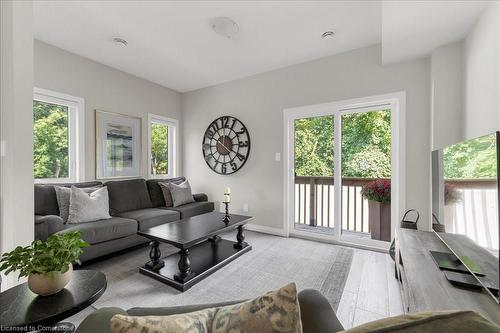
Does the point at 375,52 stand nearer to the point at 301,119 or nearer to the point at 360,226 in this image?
the point at 301,119

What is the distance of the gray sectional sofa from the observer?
7.59 ft

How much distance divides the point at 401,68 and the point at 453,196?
203 centimetres

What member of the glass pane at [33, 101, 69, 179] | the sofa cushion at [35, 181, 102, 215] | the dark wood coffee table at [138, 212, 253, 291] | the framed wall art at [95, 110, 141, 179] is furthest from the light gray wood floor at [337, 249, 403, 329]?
the glass pane at [33, 101, 69, 179]

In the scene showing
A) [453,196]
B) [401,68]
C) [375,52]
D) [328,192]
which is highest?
[375,52]

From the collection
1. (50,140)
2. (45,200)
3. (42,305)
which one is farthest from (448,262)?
(50,140)

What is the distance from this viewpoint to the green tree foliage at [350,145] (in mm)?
2902

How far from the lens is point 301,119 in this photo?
345 cm

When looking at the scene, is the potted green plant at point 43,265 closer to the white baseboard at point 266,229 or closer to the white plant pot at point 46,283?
the white plant pot at point 46,283

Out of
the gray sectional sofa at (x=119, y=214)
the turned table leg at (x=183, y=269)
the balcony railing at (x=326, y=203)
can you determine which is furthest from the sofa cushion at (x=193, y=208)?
the balcony railing at (x=326, y=203)

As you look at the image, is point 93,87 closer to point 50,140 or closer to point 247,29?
point 50,140

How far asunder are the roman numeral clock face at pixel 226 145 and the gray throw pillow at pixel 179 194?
0.70m

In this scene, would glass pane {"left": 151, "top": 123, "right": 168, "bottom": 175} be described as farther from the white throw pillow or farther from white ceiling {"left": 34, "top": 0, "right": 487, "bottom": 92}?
the white throw pillow

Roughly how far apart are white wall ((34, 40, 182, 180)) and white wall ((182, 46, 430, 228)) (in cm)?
86

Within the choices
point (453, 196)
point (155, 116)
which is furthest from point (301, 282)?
point (155, 116)
